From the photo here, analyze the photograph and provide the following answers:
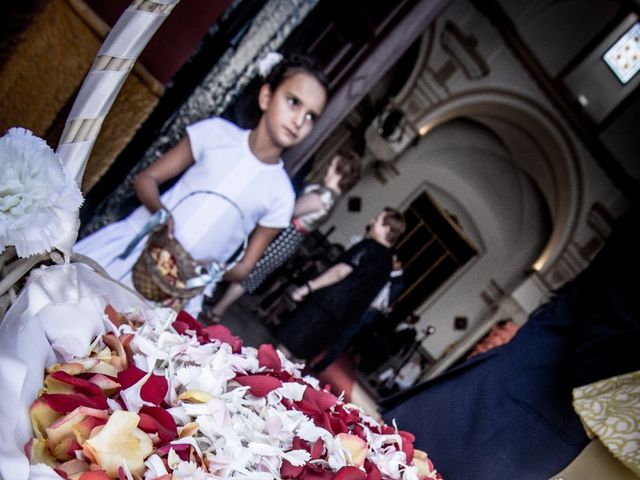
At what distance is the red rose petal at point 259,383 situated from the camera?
895 mm

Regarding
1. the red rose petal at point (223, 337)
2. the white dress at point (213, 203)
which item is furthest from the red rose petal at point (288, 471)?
the white dress at point (213, 203)

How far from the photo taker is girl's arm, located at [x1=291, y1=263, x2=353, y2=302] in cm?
462

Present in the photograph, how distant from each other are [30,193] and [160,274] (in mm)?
1550

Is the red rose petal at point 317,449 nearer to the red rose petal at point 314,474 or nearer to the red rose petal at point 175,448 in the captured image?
the red rose petal at point 314,474

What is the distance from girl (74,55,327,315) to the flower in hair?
0.9 inches

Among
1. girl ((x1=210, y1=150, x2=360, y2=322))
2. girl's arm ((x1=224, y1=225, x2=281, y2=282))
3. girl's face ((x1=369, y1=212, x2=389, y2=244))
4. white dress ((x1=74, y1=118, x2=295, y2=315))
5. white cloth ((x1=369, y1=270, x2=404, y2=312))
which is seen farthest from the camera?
white cloth ((x1=369, y1=270, x2=404, y2=312))

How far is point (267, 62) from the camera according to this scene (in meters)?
3.01

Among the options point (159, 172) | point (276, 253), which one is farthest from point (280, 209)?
point (276, 253)

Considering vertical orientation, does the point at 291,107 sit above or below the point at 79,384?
above

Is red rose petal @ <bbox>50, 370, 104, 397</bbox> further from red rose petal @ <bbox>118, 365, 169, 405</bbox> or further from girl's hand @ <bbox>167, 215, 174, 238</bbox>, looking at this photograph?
girl's hand @ <bbox>167, 215, 174, 238</bbox>

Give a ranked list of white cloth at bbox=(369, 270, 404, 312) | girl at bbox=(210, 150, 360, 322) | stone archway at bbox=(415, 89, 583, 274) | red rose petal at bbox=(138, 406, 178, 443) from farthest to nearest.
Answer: stone archway at bbox=(415, 89, 583, 274) → white cloth at bbox=(369, 270, 404, 312) → girl at bbox=(210, 150, 360, 322) → red rose petal at bbox=(138, 406, 178, 443)

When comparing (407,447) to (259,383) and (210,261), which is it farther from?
(210,261)

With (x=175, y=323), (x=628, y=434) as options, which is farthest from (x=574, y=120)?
(x=175, y=323)

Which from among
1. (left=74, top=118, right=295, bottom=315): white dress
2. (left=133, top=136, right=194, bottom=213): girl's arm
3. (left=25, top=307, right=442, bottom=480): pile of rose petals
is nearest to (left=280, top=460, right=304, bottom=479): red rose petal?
(left=25, top=307, right=442, bottom=480): pile of rose petals
